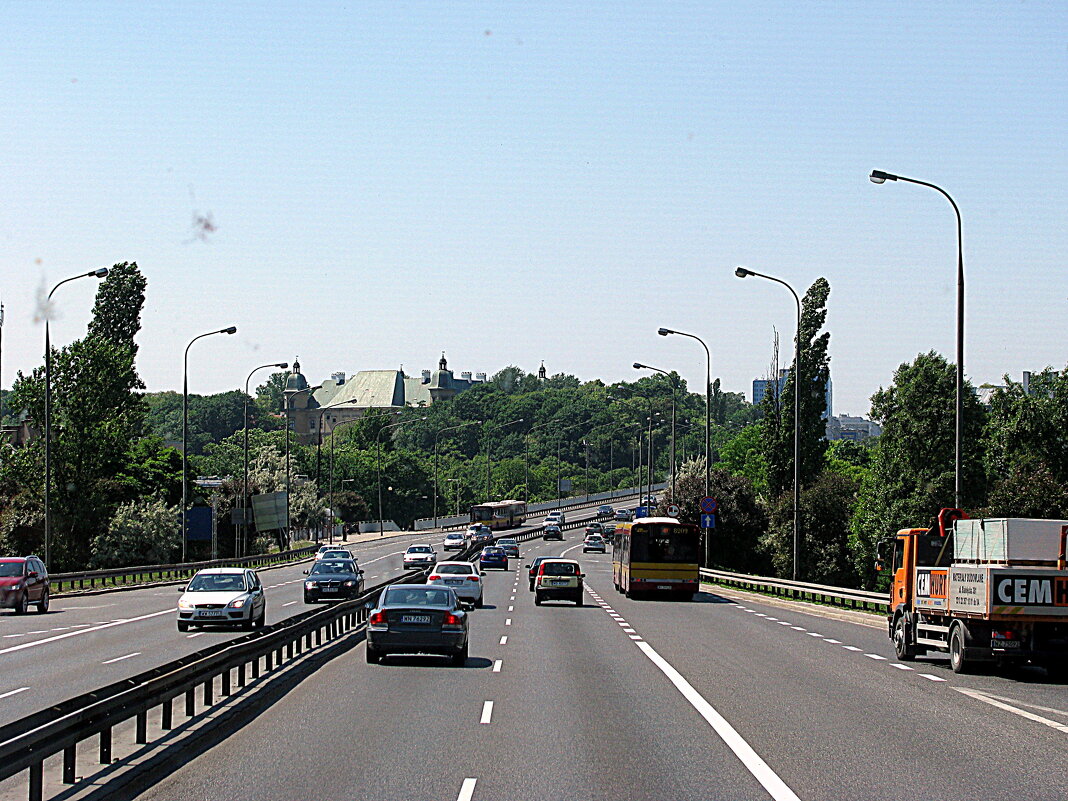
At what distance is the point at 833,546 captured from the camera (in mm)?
83000

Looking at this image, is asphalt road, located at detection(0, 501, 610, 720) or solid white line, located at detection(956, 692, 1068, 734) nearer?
solid white line, located at detection(956, 692, 1068, 734)

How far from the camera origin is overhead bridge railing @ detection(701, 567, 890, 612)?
39.9 metres

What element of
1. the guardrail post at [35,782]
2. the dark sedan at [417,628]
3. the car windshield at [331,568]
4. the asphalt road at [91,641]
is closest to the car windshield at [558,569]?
the car windshield at [331,568]

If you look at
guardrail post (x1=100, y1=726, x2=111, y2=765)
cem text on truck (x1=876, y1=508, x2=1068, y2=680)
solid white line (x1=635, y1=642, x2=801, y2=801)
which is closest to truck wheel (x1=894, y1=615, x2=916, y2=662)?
cem text on truck (x1=876, y1=508, x2=1068, y2=680)

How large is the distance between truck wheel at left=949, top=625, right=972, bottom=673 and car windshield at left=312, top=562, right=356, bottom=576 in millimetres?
24436

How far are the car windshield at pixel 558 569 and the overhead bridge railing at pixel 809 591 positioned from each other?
25.9ft

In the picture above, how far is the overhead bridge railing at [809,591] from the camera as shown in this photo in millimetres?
39931

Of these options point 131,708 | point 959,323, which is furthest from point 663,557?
point 131,708

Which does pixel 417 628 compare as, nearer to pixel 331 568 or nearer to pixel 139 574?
pixel 331 568

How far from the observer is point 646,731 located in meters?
14.7

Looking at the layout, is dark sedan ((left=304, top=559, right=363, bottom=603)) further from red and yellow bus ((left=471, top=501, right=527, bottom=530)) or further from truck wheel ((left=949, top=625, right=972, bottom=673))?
red and yellow bus ((left=471, top=501, right=527, bottom=530))

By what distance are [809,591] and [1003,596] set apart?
991 inches

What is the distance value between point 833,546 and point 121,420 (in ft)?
140

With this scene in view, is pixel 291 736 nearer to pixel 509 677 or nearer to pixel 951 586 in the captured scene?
pixel 509 677
